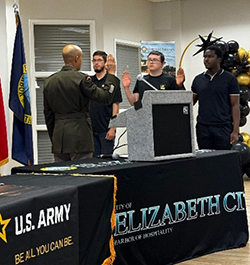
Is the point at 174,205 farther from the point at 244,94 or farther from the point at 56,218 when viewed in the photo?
the point at 244,94

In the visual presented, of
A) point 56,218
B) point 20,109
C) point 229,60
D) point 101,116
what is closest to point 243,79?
point 229,60

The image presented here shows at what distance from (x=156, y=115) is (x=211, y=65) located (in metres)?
1.84

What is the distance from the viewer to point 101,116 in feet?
16.4

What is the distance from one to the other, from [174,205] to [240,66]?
4.05 meters

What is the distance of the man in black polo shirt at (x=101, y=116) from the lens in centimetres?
491

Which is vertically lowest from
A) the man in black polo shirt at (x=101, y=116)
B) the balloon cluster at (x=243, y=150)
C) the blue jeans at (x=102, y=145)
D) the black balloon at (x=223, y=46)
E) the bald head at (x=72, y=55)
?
the balloon cluster at (x=243, y=150)

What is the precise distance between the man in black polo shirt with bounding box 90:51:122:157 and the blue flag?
63 centimetres

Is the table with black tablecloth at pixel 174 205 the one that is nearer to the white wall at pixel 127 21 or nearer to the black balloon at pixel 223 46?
the black balloon at pixel 223 46

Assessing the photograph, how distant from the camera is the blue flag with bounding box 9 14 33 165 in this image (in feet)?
14.9

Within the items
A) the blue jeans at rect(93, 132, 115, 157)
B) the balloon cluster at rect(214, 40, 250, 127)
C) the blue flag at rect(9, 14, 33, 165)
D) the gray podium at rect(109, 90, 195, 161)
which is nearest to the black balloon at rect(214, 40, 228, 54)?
the balloon cluster at rect(214, 40, 250, 127)

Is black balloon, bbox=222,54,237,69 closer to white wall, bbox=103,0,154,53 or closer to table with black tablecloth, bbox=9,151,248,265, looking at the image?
white wall, bbox=103,0,154,53

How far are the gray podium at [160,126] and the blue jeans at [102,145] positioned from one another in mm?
1670

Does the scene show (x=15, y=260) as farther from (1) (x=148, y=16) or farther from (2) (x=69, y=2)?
(1) (x=148, y=16)

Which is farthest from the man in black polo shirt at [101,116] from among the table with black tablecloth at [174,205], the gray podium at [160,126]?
the gray podium at [160,126]
